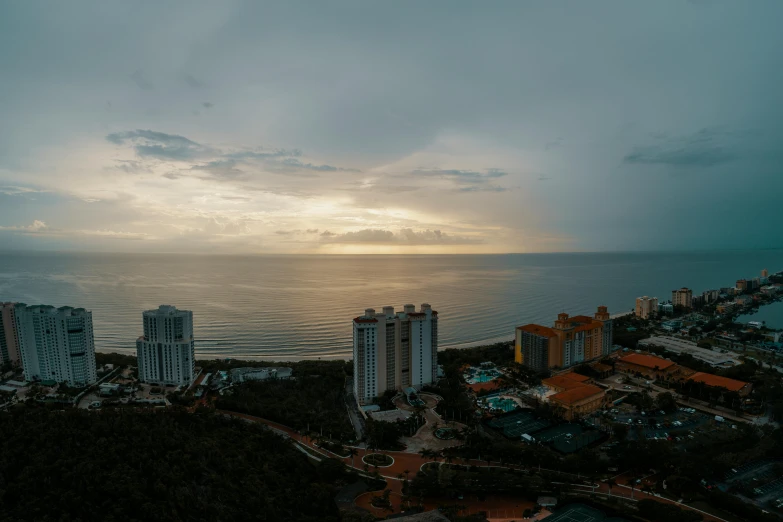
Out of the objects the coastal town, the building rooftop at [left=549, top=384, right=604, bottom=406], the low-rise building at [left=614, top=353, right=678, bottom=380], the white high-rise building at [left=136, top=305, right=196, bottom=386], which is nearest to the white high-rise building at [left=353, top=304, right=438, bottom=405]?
the coastal town

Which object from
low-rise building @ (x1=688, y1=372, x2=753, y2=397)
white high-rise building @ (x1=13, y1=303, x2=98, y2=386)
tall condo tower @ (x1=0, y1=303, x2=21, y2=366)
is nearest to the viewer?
low-rise building @ (x1=688, y1=372, x2=753, y2=397)

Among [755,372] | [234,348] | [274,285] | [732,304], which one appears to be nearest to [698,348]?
[755,372]

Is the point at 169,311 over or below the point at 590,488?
over

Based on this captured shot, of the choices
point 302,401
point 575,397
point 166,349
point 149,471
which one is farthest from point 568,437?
point 166,349

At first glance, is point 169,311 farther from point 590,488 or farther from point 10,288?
A: point 10,288

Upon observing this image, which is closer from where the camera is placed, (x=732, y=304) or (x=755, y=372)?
(x=755, y=372)

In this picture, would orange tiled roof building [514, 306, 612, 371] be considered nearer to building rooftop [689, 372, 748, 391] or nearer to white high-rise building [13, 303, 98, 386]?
building rooftop [689, 372, 748, 391]

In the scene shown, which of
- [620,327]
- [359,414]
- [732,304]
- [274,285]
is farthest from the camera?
[274,285]
